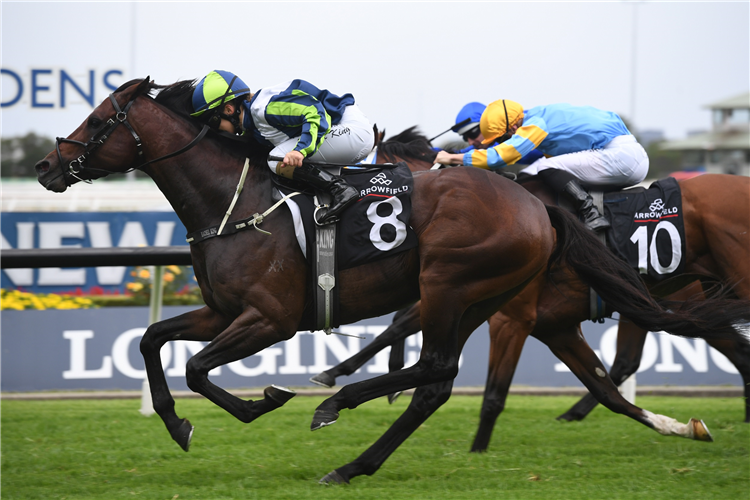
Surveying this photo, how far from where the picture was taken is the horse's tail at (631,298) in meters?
4.21

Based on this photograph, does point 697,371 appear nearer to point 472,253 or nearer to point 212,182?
point 472,253

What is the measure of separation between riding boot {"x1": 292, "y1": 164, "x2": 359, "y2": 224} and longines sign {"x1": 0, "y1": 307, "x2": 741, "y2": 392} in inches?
117

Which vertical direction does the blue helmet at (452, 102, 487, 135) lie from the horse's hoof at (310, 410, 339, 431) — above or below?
above

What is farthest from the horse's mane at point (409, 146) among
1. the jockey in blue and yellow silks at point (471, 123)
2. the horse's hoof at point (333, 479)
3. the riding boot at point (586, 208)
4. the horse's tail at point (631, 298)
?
the horse's hoof at point (333, 479)

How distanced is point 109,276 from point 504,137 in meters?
4.64

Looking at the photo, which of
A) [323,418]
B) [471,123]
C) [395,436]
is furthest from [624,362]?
[323,418]

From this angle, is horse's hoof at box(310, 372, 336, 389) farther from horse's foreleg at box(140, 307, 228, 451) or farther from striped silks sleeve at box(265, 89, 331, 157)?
striped silks sleeve at box(265, 89, 331, 157)

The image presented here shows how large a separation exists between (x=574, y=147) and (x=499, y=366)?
1.42 metres

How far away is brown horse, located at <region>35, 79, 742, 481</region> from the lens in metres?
3.89

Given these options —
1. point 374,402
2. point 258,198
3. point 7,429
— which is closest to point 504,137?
point 258,198

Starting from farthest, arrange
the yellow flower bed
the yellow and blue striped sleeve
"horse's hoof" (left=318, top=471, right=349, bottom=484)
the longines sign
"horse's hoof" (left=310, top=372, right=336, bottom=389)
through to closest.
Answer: the yellow flower bed < the longines sign < "horse's hoof" (left=310, top=372, right=336, bottom=389) < the yellow and blue striped sleeve < "horse's hoof" (left=318, top=471, right=349, bottom=484)

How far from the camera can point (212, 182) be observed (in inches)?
161

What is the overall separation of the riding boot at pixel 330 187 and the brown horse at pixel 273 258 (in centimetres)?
21

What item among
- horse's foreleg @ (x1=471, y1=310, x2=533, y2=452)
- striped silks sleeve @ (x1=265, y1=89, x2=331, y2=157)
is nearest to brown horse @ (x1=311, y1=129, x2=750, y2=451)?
horse's foreleg @ (x1=471, y1=310, x2=533, y2=452)
